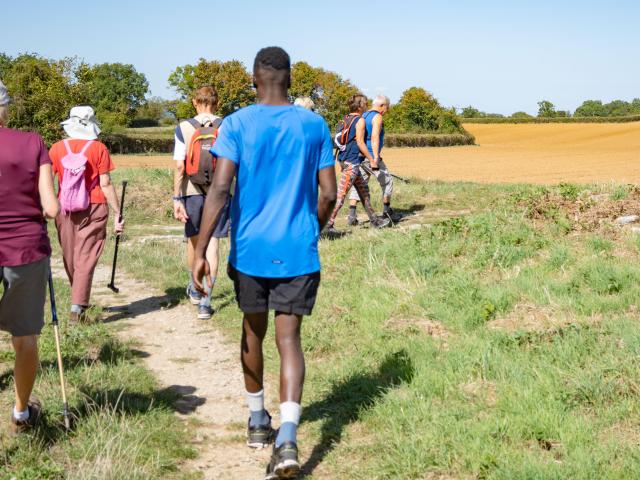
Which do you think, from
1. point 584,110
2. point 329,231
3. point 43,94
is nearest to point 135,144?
point 43,94

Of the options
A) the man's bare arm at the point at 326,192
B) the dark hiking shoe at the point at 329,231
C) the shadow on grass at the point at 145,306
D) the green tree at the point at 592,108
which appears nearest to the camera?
the man's bare arm at the point at 326,192

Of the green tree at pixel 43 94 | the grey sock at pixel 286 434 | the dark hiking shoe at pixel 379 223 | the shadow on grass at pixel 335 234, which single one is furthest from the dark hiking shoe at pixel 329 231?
the green tree at pixel 43 94

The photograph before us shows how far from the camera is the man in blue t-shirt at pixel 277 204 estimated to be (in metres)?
4.00

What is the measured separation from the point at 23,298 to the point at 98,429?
88 cm

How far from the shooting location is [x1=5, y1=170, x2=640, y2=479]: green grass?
4.09 m

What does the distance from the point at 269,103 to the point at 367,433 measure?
81.8 inches

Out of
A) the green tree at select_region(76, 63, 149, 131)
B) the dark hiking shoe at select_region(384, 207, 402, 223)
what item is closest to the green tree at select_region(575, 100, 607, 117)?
the green tree at select_region(76, 63, 149, 131)

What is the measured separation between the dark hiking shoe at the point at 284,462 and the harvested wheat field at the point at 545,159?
60.1 ft

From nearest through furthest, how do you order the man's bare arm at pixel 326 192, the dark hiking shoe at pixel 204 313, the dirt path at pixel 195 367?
the man's bare arm at pixel 326 192 < the dirt path at pixel 195 367 < the dark hiking shoe at pixel 204 313

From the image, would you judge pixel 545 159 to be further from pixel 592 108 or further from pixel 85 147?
pixel 592 108

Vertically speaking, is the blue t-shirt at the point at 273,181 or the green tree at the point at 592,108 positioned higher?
the green tree at the point at 592,108

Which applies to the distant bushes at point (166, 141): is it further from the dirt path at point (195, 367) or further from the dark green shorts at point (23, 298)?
the dark green shorts at point (23, 298)

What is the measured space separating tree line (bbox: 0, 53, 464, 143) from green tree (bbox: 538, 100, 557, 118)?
2538 cm

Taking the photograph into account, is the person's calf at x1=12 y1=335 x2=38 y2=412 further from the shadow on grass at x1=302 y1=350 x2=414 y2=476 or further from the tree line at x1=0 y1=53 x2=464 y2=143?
the tree line at x1=0 y1=53 x2=464 y2=143
